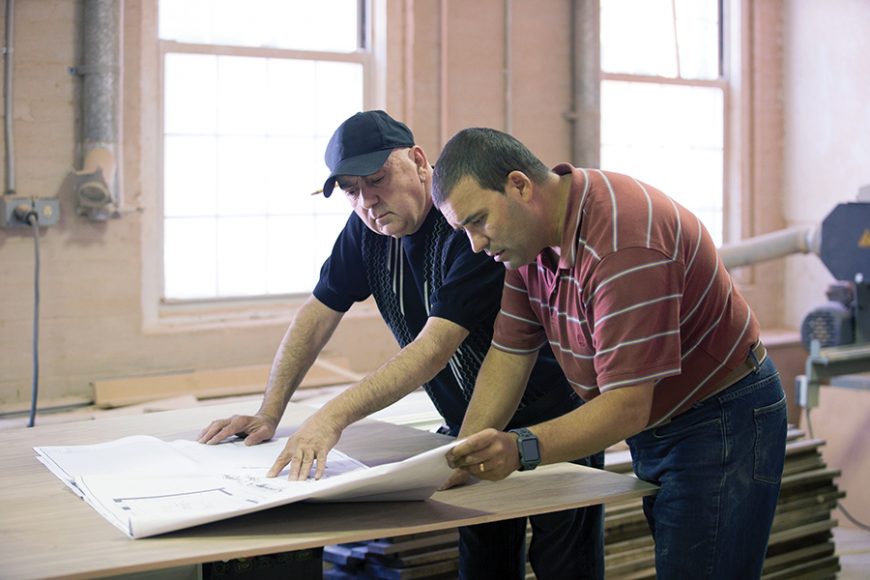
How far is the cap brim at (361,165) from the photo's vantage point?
7.41 ft

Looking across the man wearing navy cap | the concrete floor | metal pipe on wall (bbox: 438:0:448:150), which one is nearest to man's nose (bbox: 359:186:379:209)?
the man wearing navy cap

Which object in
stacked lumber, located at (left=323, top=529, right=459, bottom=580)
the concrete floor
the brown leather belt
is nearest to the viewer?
the brown leather belt

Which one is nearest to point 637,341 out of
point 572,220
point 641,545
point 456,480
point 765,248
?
point 572,220

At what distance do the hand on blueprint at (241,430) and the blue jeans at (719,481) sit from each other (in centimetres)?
84

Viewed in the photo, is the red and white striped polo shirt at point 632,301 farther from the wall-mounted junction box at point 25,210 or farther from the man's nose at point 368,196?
the wall-mounted junction box at point 25,210

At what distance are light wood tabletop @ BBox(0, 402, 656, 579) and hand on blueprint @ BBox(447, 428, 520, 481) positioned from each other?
0.09 meters

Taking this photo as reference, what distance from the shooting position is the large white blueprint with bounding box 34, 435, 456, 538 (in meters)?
1.72

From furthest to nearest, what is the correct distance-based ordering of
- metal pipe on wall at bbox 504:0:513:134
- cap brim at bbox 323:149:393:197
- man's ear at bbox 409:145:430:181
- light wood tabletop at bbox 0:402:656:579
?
metal pipe on wall at bbox 504:0:513:134 → man's ear at bbox 409:145:430:181 → cap brim at bbox 323:149:393:197 → light wood tabletop at bbox 0:402:656:579

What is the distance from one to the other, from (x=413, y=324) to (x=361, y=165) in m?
0.42

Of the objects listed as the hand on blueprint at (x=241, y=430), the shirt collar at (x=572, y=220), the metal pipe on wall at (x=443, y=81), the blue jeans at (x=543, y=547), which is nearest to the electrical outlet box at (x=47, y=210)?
the metal pipe on wall at (x=443, y=81)

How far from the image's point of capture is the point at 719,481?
6.41 ft

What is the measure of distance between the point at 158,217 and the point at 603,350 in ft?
10.9

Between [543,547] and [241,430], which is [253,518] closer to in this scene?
[241,430]

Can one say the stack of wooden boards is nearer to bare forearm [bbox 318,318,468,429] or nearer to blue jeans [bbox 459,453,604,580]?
blue jeans [bbox 459,453,604,580]
